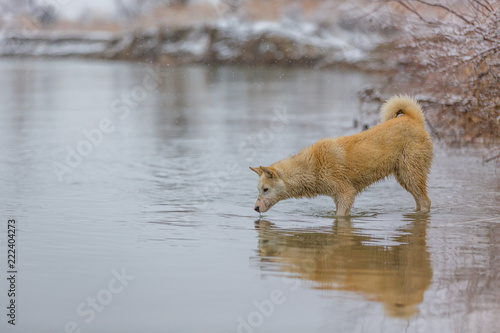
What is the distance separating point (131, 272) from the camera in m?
7.31

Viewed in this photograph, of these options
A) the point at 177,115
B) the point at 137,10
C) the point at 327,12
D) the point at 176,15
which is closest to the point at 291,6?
the point at 327,12

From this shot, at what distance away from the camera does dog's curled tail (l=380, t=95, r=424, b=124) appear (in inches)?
396

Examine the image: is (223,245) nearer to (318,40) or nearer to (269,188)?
(269,188)

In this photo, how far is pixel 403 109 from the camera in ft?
33.2

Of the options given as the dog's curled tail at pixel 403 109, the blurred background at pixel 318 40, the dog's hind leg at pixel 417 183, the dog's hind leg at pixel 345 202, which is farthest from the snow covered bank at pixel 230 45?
the dog's hind leg at pixel 345 202

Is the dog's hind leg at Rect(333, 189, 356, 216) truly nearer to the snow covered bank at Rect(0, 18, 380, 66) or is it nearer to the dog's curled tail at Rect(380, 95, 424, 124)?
the dog's curled tail at Rect(380, 95, 424, 124)

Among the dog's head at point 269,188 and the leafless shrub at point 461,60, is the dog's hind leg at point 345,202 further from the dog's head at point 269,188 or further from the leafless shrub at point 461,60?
the leafless shrub at point 461,60

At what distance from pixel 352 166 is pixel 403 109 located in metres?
1.08

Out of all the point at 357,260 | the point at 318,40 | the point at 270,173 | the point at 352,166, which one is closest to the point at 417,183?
the point at 352,166

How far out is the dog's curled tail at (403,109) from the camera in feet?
33.0

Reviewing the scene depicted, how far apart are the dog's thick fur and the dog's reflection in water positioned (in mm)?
432

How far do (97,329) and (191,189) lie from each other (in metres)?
5.90

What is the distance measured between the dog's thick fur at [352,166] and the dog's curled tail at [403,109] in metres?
0.03

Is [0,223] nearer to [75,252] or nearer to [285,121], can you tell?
[75,252]
